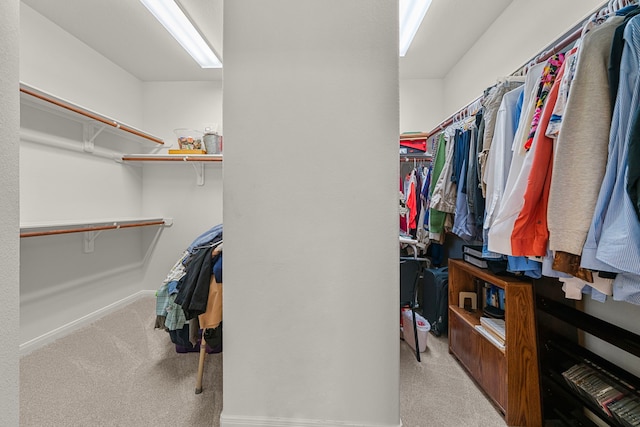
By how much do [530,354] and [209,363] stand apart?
193 cm

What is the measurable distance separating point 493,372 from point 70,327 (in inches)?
126

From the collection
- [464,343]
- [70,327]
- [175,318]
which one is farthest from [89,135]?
[464,343]

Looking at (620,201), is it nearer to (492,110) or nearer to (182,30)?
(492,110)

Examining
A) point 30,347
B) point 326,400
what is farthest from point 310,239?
point 30,347

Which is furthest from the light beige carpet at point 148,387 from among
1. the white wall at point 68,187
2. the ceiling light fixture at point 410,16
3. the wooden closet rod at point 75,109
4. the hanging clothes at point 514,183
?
the ceiling light fixture at point 410,16

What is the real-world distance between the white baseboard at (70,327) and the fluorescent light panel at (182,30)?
2616 millimetres

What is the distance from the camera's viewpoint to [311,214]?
1.16m

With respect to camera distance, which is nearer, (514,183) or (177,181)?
(514,183)

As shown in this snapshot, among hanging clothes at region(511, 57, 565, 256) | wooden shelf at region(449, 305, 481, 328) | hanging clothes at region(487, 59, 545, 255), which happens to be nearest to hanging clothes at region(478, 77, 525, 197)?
hanging clothes at region(487, 59, 545, 255)

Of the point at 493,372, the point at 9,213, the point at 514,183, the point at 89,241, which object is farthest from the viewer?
the point at 89,241

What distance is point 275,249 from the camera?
117 cm

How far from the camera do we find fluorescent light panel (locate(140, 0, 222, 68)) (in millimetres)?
1902

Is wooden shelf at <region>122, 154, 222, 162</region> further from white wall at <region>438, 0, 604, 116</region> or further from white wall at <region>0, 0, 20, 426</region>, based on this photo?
white wall at <region>438, 0, 604, 116</region>

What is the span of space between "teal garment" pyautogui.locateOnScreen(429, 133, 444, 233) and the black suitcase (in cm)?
48
